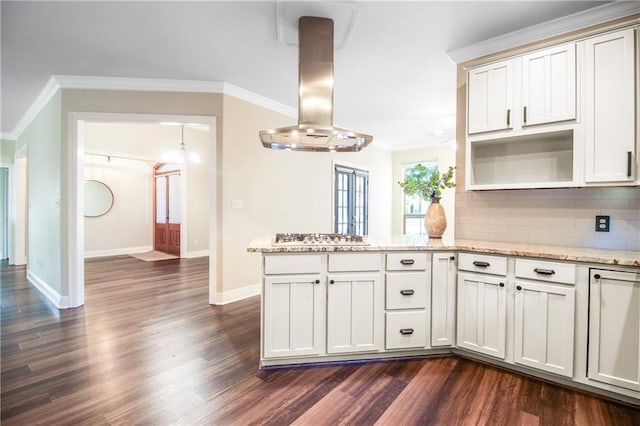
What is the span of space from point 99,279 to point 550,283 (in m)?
5.89

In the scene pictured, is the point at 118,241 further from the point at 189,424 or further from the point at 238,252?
the point at 189,424

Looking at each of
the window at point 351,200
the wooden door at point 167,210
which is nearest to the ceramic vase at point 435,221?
the window at point 351,200

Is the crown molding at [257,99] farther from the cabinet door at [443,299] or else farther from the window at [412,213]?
the window at [412,213]

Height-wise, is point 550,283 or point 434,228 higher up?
point 434,228

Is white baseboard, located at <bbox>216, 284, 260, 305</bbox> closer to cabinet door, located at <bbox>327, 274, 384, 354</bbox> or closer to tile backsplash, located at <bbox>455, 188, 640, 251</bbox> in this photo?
cabinet door, located at <bbox>327, 274, 384, 354</bbox>

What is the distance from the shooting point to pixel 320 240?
2377mm

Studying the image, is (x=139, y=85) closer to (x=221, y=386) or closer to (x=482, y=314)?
(x=221, y=386)

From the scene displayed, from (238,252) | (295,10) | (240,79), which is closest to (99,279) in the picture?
(238,252)

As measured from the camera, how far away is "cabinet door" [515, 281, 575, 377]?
1.91m

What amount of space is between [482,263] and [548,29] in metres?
1.93

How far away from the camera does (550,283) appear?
196cm

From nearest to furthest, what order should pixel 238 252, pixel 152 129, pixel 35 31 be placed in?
pixel 35 31
pixel 238 252
pixel 152 129

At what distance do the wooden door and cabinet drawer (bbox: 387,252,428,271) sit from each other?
6.31 meters

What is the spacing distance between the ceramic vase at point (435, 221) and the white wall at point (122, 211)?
7.62 meters
